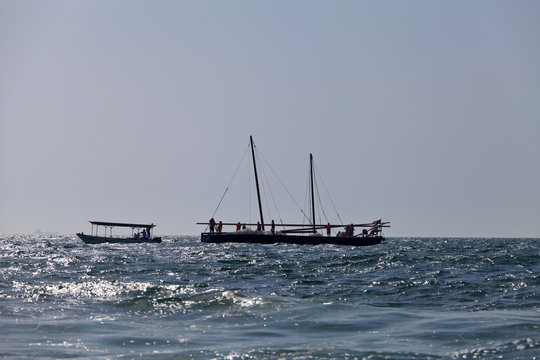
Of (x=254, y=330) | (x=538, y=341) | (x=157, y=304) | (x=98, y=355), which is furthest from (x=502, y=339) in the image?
(x=157, y=304)

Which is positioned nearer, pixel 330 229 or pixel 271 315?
pixel 271 315

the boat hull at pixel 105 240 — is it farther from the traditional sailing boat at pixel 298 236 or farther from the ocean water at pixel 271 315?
the ocean water at pixel 271 315

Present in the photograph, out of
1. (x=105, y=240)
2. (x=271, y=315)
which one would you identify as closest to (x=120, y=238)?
(x=105, y=240)

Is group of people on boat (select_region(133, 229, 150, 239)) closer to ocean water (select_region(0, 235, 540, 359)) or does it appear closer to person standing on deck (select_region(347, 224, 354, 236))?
person standing on deck (select_region(347, 224, 354, 236))

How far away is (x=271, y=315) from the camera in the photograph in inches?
675

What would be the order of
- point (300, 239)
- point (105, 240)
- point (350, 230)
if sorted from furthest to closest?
point (105, 240)
point (350, 230)
point (300, 239)

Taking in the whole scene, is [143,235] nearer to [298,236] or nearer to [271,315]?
[298,236]

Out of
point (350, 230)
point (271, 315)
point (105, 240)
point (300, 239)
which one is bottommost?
point (271, 315)

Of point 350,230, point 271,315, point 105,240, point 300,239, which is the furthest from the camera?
point 105,240

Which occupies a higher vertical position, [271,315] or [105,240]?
[105,240]

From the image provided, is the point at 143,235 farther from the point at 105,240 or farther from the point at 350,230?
the point at 350,230

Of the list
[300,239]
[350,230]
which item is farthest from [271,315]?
[350,230]

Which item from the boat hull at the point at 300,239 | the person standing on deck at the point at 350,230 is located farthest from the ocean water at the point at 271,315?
the person standing on deck at the point at 350,230

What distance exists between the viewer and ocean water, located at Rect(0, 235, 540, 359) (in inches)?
497
